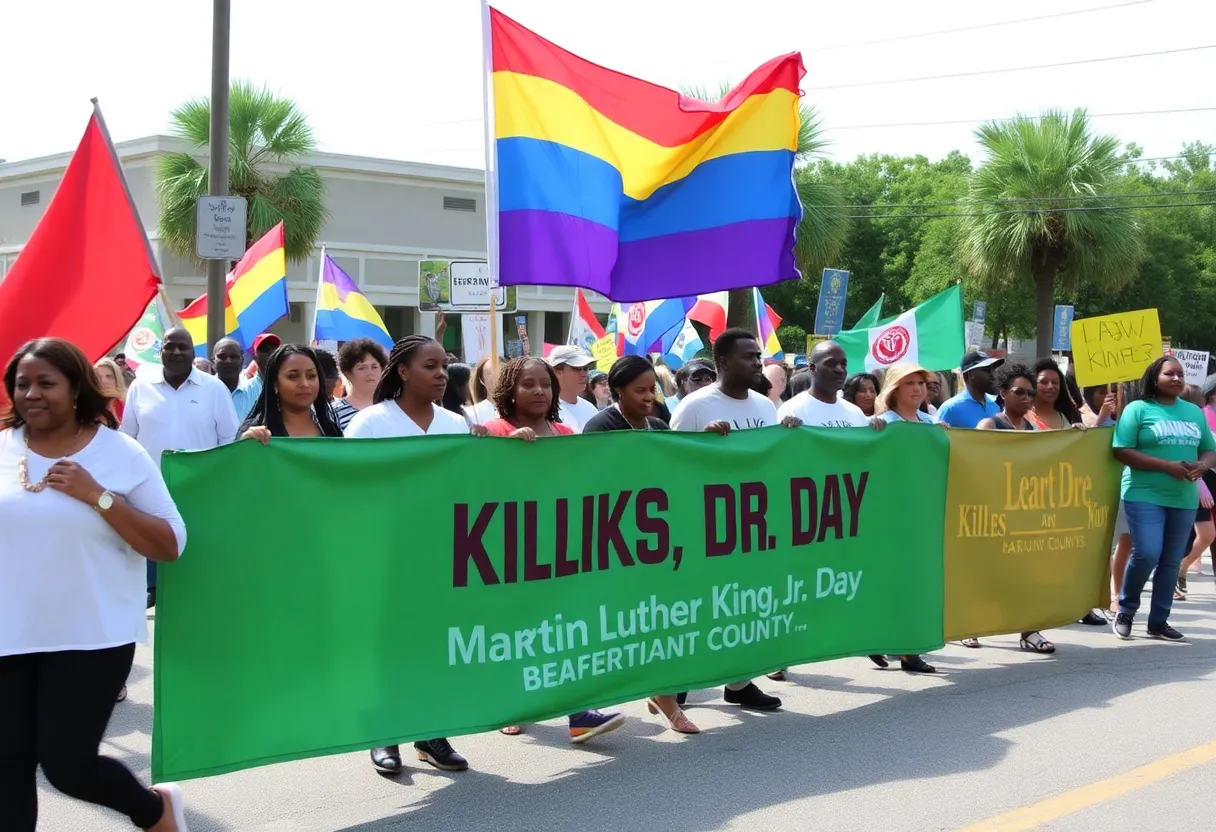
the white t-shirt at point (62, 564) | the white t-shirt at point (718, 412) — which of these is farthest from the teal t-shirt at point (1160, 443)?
the white t-shirt at point (62, 564)

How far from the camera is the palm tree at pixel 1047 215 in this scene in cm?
3148

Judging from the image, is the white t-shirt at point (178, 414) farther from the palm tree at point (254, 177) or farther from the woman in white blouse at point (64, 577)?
the palm tree at point (254, 177)

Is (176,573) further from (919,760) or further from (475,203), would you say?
(475,203)

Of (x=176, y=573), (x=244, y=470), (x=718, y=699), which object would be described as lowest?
(x=718, y=699)

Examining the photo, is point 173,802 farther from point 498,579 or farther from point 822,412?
point 822,412

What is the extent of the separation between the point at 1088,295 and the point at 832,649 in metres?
48.8

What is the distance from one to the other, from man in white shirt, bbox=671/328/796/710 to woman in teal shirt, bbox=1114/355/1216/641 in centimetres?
295

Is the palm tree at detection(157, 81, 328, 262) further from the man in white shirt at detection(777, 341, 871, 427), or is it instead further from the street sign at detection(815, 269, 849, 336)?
the man in white shirt at detection(777, 341, 871, 427)

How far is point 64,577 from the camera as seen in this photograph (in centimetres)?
389

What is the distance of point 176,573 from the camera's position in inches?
182

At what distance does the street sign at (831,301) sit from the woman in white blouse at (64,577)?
1557 cm

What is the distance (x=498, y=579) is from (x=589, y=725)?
104 centimetres

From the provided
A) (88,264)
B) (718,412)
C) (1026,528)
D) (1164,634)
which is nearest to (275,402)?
(88,264)

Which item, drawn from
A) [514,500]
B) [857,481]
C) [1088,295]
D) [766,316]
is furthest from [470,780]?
[1088,295]
